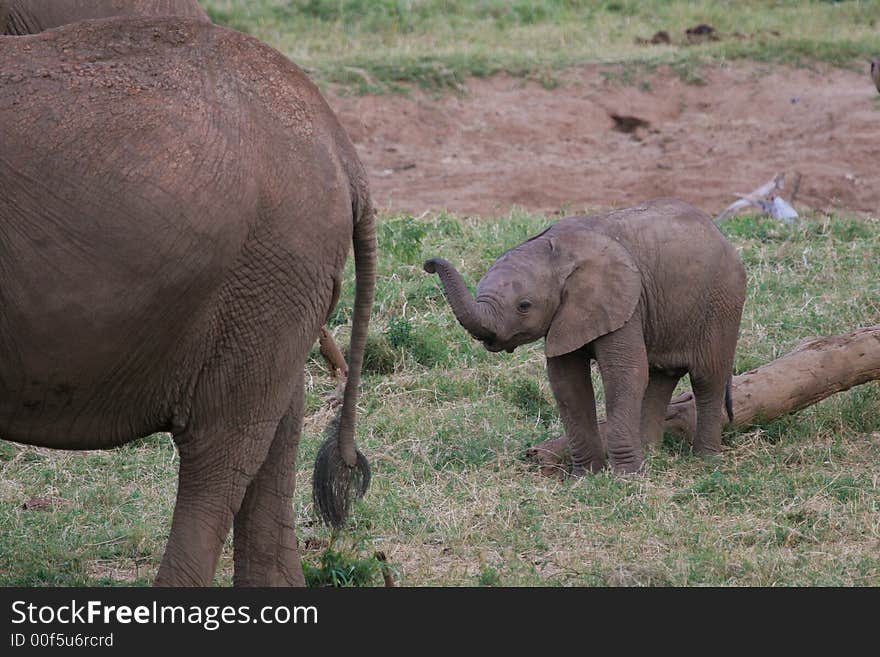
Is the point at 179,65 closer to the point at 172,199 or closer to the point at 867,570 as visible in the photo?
the point at 172,199

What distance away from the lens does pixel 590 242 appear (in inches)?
232

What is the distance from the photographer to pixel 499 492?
5527 mm

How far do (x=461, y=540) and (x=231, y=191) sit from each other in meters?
2.04

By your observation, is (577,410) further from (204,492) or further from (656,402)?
(204,492)

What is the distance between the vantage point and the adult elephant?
5.13m

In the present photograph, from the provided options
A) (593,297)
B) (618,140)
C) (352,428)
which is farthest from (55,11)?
(618,140)

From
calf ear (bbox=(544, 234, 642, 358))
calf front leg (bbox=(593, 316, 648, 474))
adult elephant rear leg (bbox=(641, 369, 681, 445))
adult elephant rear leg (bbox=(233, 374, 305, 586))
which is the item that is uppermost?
adult elephant rear leg (bbox=(233, 374, 305, 586))

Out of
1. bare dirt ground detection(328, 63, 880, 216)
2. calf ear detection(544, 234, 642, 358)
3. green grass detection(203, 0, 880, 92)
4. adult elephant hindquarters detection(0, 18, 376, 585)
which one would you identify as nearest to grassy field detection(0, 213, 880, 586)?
calf ear detection(544, 234, 642, 358)

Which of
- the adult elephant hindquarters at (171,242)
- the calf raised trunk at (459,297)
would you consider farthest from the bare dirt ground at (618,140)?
the adult elephant hindquarters at (171,242)

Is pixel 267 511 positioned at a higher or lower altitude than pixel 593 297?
higher

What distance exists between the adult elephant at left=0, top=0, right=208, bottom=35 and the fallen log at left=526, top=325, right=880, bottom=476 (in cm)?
258

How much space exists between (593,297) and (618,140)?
712 cm

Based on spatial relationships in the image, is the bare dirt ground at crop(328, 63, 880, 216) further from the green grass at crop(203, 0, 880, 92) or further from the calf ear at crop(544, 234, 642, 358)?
the calf ear at crop(544, 234, 642, 358)

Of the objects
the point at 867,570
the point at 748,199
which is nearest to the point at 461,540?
the point at 867,570
